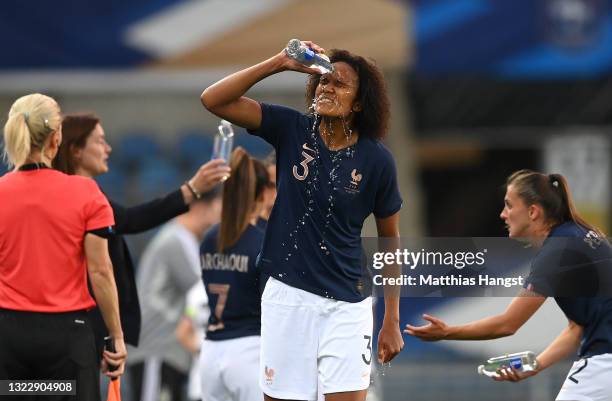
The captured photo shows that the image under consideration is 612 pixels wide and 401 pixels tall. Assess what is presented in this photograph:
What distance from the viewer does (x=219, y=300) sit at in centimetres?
746

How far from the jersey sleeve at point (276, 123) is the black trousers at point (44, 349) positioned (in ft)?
4.20

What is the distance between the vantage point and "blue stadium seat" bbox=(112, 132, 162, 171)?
648 inches

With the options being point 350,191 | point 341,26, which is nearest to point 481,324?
point 350,191

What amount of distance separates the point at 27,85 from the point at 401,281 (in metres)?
10.7

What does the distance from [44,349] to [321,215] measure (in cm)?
146

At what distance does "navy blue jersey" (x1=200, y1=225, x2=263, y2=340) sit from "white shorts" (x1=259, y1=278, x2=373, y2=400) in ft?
4.30

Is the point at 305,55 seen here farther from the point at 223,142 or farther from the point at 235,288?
the point at 235,288

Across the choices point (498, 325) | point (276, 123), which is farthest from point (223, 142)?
point (498, 325)

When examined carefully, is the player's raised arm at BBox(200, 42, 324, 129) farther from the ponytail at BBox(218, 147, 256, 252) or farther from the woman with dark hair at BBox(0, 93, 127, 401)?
the ponytail at BBox(218, 147, 256, 252)

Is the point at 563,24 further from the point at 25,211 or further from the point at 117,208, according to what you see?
the point at 25,211

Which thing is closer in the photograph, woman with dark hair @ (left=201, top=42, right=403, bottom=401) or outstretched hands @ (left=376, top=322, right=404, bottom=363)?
woman with dark hair @ (left=201, top=42, right=403, bottom=401)

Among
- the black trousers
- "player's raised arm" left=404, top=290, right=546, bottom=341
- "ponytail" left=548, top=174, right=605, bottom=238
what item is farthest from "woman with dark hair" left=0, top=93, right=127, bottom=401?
"ponytail" left=548, top=174, right=605, bottom=238

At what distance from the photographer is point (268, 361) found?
6.09 m

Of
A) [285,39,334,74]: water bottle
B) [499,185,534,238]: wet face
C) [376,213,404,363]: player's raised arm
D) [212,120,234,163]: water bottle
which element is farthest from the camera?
[212,120,234,163]: water bottle
